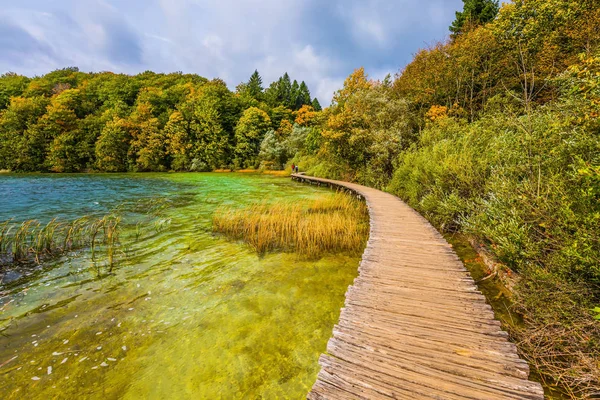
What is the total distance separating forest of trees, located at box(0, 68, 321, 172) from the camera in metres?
35.5

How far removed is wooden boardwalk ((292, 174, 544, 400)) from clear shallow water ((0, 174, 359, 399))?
2.90ft

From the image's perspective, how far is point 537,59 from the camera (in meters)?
15.0

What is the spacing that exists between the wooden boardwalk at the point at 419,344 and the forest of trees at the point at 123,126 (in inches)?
1408

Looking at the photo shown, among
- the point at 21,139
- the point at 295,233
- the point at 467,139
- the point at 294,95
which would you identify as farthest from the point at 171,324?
the point at 294,95

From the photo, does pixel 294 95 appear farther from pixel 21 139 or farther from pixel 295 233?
pixel 295 233

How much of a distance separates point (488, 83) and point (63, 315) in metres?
25.4

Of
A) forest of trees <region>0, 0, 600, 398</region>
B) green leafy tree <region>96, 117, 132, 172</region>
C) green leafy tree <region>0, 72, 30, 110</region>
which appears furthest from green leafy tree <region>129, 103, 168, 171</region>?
green leafy tree <region>0, 72, 30, 110</region>

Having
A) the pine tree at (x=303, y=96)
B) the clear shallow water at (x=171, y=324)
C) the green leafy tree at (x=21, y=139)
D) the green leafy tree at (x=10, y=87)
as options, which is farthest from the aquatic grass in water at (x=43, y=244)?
the pine tree at (x=303, y=96)

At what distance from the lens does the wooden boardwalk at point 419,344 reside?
72.7 inches

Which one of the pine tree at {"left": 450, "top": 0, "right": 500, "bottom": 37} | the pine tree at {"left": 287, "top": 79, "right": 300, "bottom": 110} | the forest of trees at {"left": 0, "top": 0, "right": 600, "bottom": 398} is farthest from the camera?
the pine tree at {"left": 287, "top": 79, "right": 300, "bottom": 110}

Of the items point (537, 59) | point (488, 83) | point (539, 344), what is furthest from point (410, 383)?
point (488, 83)

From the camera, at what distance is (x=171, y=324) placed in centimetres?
362

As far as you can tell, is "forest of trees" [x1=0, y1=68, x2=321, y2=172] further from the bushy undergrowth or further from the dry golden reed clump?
the bushy undergrowth

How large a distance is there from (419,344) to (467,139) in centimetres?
844
